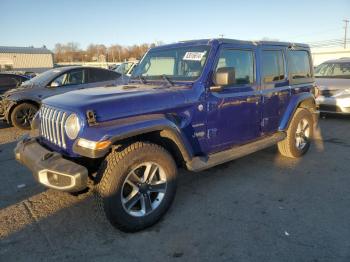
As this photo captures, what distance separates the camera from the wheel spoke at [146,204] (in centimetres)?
340

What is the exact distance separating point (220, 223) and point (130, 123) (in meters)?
1.50

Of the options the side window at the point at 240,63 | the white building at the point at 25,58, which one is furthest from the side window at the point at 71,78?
the white building at the point at 25,58

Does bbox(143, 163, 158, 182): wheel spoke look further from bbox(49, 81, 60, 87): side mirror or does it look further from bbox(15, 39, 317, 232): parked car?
bbox(49, 81, 60, 87): side mirror

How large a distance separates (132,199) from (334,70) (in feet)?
31.4

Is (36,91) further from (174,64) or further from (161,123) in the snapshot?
(161,123)

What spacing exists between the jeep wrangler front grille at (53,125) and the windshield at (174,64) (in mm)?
1482

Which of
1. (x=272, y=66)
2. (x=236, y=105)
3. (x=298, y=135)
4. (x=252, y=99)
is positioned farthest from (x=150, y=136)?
(x=298, y=135)

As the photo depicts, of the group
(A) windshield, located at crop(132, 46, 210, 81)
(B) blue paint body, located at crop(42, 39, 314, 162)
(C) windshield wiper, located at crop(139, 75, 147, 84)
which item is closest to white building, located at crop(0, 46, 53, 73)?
(A) windshield, located at crop(132, 46, 210, 81)

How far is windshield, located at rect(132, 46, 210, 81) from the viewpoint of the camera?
4.07m

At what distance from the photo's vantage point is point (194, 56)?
4.14m

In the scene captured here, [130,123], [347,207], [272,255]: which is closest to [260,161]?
[347,207]

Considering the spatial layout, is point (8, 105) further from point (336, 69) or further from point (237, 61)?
point (336, 69)

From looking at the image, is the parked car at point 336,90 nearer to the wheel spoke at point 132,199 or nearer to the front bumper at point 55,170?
the wheel spoke at point 132,199

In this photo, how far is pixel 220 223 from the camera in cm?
348
